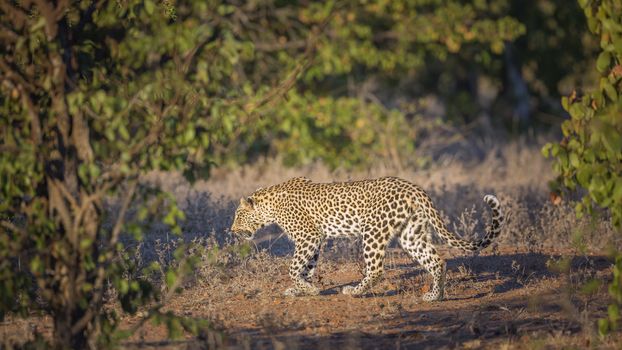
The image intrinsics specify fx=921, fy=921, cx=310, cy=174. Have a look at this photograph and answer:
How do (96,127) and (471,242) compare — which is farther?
(471,242)

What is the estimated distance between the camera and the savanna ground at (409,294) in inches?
286

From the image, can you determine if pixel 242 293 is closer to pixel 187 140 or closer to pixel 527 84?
pixel 187 140

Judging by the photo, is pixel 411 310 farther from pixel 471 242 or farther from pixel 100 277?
pixel 100 277

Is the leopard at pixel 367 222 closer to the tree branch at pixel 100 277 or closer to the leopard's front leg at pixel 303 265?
the leopard's front leg at pixel 303 265

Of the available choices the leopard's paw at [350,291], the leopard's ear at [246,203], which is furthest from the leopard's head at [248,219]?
the leopard's paw at [350,291]

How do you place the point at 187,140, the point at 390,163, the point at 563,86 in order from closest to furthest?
1. the point at 187,140
2. the point at 390,163
3. the point at 563,86

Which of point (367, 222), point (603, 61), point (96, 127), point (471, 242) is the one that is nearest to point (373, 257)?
point (367, 222)

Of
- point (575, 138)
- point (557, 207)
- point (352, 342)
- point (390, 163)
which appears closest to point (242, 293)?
point (352, 342)

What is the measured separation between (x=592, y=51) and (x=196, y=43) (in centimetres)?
1903

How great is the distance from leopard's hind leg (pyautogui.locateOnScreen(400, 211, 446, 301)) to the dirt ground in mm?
277

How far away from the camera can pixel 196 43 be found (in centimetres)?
637

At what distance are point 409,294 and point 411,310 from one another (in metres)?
0.66

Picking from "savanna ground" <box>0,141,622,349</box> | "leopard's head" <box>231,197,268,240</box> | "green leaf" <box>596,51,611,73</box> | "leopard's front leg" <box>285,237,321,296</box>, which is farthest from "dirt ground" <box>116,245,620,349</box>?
"green leaf" <box>596,51,611,73</box>

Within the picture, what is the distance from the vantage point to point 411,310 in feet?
27.9
